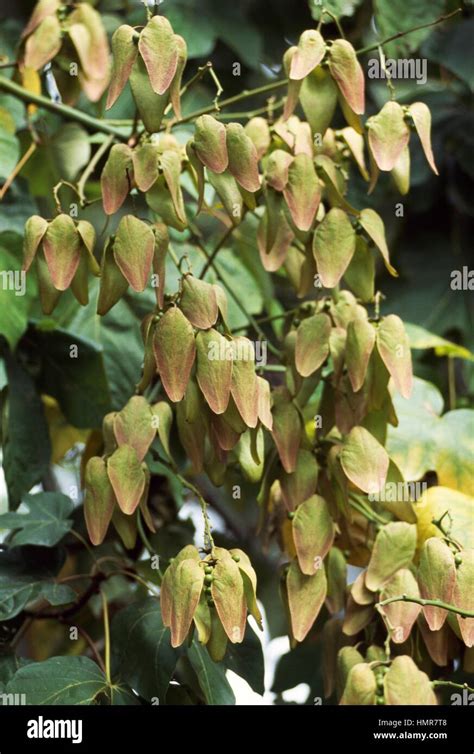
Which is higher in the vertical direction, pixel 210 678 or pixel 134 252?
pixel 134 252

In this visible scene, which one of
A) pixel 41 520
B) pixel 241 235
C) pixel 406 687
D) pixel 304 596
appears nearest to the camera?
pixel 406 687

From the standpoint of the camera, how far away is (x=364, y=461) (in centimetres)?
74

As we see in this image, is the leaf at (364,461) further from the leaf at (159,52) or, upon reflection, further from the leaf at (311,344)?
the leaf at (159,52)

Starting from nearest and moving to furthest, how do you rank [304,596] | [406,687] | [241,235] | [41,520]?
[406,687], [304,596], [41,520], [241,235]

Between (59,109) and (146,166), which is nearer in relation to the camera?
(146,166)

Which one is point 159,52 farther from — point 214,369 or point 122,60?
point 214,369

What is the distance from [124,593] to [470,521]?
1.66ft

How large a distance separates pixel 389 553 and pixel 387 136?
293 mm

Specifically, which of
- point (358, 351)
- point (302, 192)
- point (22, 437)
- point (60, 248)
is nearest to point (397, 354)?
point (358, 351)

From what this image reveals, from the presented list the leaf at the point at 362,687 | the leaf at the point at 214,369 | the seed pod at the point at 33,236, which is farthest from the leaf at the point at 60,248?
the leaf at the point at 362,687

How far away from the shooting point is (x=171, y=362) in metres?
0.67

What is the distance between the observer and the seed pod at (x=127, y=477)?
71 centimetres
